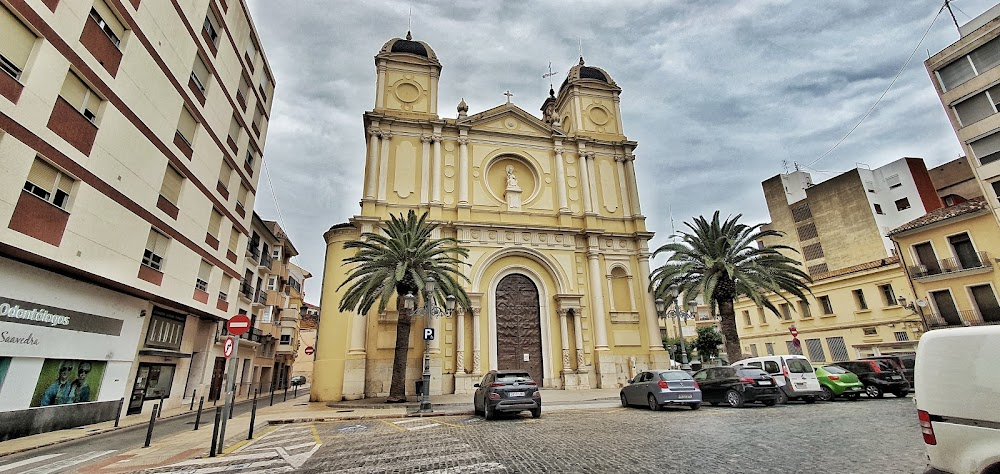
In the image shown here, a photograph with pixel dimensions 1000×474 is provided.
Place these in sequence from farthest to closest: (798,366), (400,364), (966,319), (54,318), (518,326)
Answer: (518,326) → (966,319) → (400,364) → (798,366) → (54,318)

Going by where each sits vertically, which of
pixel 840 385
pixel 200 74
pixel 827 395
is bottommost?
pixel 827 395

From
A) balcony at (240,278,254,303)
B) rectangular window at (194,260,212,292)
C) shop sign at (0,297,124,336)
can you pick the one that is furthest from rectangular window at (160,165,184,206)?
balcony at (240,278,254,303)

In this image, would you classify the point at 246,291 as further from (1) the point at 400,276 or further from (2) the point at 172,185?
(1) the point at 400,276

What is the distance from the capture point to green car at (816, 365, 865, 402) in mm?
15086

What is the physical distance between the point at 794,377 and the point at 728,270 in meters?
6.67

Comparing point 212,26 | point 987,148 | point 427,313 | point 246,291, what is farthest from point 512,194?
point 987,148

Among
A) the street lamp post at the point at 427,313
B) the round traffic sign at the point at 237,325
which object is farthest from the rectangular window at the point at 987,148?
the round traffic sign at the point at 237,325

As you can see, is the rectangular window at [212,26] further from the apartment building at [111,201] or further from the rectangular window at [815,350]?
the rectangular window at [815,350]

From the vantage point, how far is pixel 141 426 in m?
13.5

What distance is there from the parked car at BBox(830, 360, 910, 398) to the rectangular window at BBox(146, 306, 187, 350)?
26685mm

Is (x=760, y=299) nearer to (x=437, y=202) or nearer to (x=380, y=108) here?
(x=437, y=202)

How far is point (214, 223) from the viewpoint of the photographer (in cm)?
2038

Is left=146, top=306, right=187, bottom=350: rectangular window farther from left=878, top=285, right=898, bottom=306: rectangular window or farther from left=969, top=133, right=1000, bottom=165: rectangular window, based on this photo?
left=969, top=133, right=1000, bottom=165: rectangular window

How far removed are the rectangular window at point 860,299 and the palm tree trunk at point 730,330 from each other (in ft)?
48.6
